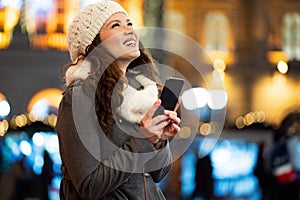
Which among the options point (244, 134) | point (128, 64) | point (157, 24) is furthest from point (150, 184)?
point (157, 24)

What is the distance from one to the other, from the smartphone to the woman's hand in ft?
0.17

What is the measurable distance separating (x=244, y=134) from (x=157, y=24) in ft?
38.2

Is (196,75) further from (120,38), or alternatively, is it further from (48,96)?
(48,96)

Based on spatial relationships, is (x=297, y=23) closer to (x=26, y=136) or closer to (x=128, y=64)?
(x=26, y=136)

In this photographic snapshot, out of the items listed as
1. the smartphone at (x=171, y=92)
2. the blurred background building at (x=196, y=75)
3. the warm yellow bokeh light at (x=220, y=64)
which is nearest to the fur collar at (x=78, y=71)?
the smartphone at (x=171, y=92)

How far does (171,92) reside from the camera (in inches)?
123

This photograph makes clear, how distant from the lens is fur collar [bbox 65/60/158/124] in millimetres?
3117

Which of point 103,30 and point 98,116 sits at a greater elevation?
point 103,30

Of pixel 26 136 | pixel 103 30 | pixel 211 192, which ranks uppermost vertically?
pixel 103 30

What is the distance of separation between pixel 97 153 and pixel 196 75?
5.79 metres

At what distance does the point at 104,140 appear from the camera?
307cm

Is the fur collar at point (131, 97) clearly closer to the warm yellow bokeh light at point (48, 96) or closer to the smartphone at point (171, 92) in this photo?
the smartphone at point (171, 92)

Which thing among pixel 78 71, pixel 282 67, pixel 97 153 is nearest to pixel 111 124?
pixel 97 153

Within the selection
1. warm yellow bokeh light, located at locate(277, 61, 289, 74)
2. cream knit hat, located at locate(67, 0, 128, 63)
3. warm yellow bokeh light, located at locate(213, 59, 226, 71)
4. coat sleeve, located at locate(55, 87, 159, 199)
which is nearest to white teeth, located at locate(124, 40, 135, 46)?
cream knit hat, located at locate(67, 0, 128, 63)
